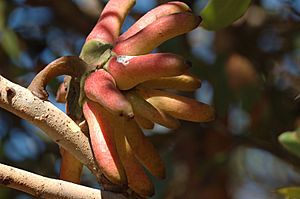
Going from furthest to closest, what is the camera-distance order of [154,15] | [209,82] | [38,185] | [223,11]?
[209,82]
[223,11]
[154,15]
[38,185]

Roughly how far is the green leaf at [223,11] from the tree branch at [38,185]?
483 mm

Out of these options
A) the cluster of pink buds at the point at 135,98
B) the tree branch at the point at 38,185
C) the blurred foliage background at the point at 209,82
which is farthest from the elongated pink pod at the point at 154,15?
the blurred foliage background at the point at 209,82

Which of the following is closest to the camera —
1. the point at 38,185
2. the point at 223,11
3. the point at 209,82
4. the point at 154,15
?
the point at 38,185

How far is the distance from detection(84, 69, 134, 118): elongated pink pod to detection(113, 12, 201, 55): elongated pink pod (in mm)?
59

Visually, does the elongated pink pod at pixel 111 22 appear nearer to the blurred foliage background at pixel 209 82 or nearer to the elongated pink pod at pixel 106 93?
the elongated pink pod at pixel 106 93

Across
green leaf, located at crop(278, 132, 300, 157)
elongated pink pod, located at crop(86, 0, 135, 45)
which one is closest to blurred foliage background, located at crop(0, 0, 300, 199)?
green leaf, located at crop(278, 132, 300, 157)

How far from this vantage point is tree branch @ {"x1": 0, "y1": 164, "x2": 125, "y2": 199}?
1.04 meters

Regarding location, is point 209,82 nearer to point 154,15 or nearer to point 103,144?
point 154,15

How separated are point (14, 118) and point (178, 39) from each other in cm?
60

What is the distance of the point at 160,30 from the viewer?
1.13 metres

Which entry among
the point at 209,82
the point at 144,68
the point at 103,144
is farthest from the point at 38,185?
the point at 209,82

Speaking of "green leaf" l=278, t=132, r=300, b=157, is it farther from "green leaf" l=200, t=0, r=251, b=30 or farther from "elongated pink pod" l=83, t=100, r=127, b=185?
"elongated pink pod" l=83, t=100, r=127, b=185

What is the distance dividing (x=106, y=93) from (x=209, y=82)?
1.43 metres

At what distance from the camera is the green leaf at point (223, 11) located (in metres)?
1.40
